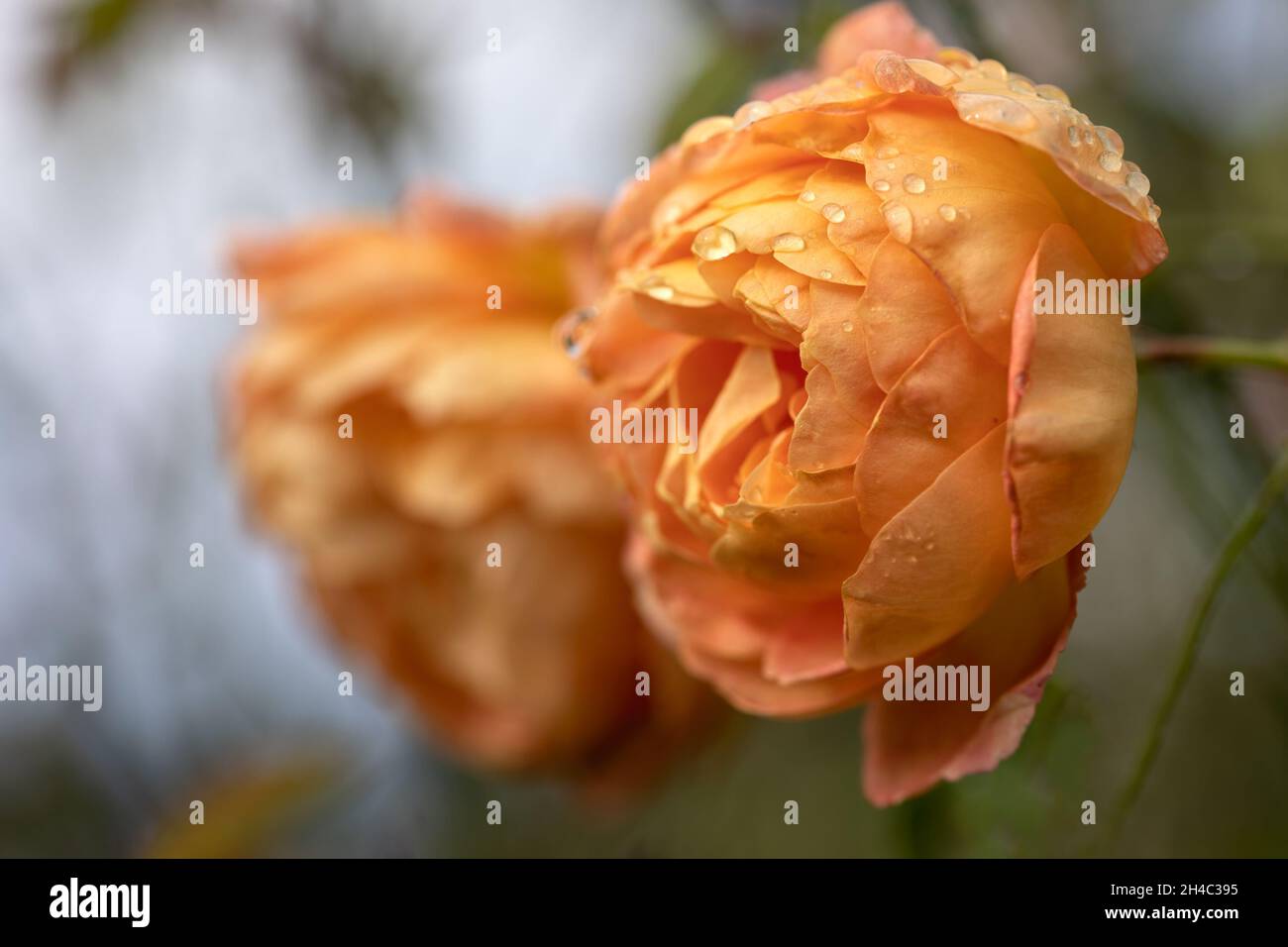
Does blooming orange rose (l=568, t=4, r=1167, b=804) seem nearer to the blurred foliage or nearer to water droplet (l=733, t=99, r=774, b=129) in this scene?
water droplet (l=733, t=99, r=774, b=129)

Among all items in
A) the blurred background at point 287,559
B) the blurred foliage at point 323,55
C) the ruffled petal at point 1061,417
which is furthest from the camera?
the blurred foliage at point 323,55

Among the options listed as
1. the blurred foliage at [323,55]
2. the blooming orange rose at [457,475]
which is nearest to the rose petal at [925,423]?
the blooming orange rose at [457,475]

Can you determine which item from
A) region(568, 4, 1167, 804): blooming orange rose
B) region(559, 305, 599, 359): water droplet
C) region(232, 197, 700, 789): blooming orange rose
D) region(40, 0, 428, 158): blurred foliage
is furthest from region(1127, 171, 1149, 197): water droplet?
region(40, 0, 428, 158): blurred foliage

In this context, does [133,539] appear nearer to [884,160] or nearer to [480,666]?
[480,666]

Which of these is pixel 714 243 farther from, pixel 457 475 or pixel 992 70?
pixel 457 475

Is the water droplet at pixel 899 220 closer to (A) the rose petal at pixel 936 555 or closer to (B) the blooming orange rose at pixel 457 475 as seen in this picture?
(A) the rose petal at pixel 936 555
